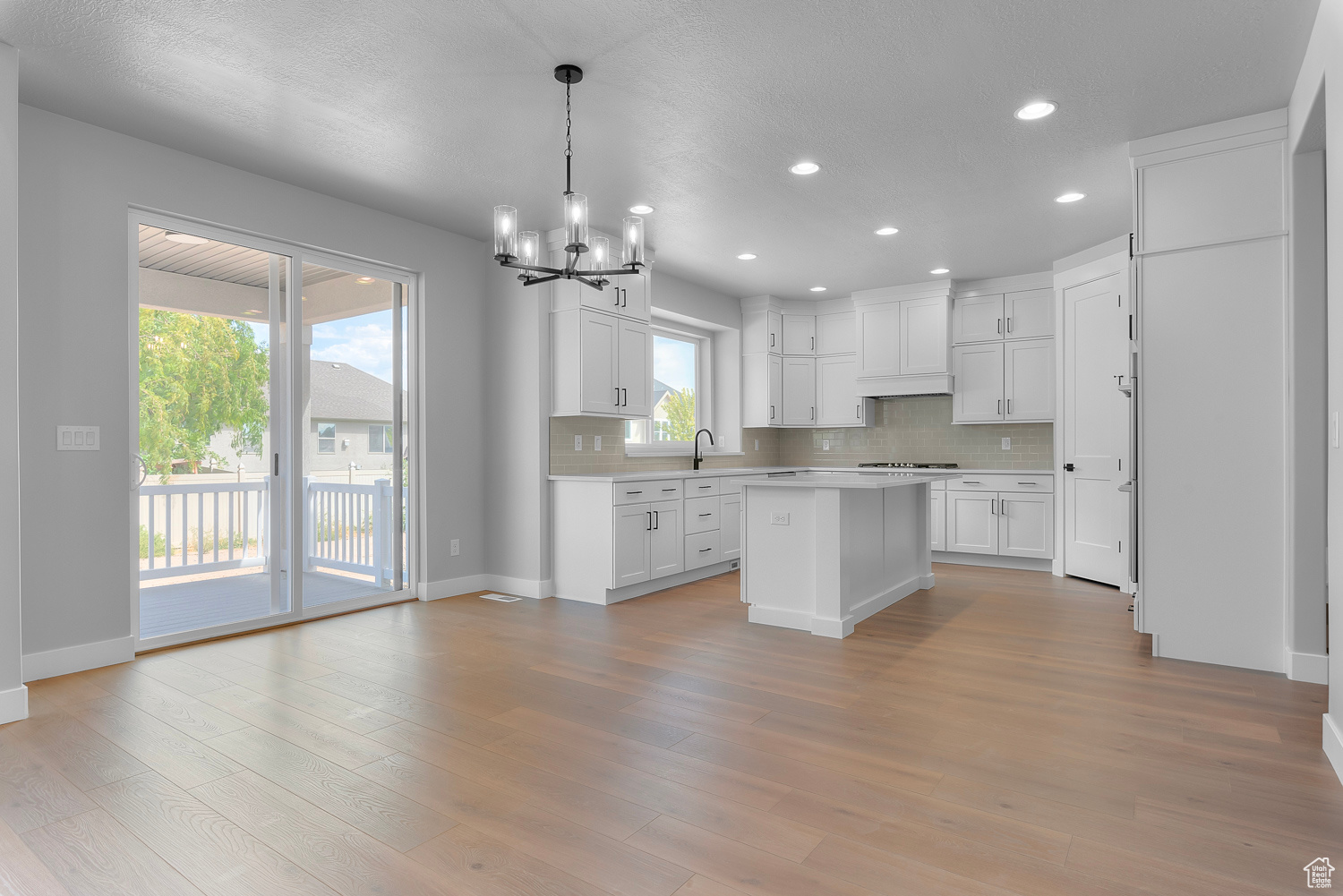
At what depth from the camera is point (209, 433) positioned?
156 inches

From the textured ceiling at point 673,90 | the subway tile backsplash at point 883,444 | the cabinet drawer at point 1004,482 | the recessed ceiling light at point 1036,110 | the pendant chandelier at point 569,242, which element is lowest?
the cabinet drawer at point 1004,482

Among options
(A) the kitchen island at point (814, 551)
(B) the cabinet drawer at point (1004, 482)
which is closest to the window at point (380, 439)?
(A) the kitchen island at point (814, 551)

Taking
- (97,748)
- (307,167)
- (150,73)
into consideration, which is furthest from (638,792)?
(307,167)

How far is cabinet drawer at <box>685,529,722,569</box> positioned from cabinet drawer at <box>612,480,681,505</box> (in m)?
0.44

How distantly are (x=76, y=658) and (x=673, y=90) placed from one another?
3.76m

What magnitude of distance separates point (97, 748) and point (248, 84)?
2619 millimetres

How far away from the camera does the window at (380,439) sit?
4824 mm

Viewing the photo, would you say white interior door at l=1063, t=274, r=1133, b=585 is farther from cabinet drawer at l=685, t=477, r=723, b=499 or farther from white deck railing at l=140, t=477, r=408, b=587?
white deck railing at l=140, t=477, r=408, b=587

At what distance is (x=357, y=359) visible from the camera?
15.6 feet

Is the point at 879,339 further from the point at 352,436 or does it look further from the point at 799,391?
the point at 352,436

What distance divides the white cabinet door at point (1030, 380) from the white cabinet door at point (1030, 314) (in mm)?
84

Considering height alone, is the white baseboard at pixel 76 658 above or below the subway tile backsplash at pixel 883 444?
below

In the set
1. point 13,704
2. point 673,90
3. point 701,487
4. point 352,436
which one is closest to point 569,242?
point 673,90

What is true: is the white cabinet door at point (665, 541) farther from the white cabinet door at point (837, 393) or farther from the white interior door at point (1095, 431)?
the white interior door at point (1095, 431)
